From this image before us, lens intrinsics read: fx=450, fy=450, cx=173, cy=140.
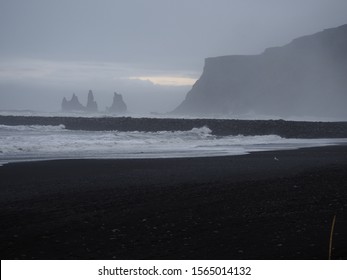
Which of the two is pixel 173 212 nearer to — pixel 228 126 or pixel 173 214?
pixel 173 214

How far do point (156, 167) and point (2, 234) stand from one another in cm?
922

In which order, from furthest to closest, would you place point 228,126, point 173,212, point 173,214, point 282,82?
point 282,82 → point 228,126 → point 173,212 → point 173,214

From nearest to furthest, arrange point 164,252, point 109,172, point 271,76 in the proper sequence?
point 164,252 < point 109,172 < point 271,76

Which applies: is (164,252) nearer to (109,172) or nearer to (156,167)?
(109,172)

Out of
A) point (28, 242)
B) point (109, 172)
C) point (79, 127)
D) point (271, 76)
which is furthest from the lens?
point (271, 76)

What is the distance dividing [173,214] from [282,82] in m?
160

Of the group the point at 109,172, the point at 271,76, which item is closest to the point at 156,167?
the point at 109,172

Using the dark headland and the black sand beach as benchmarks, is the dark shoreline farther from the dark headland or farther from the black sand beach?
the black sand beach

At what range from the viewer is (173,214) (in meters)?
8.30

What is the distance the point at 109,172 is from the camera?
47.9ft

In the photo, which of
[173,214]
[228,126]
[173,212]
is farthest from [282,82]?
[173,214]

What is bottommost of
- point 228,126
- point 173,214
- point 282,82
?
point 173,214

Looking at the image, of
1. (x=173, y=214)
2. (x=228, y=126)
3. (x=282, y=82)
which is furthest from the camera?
(x=282, y=82)

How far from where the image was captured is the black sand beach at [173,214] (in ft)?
20.2
